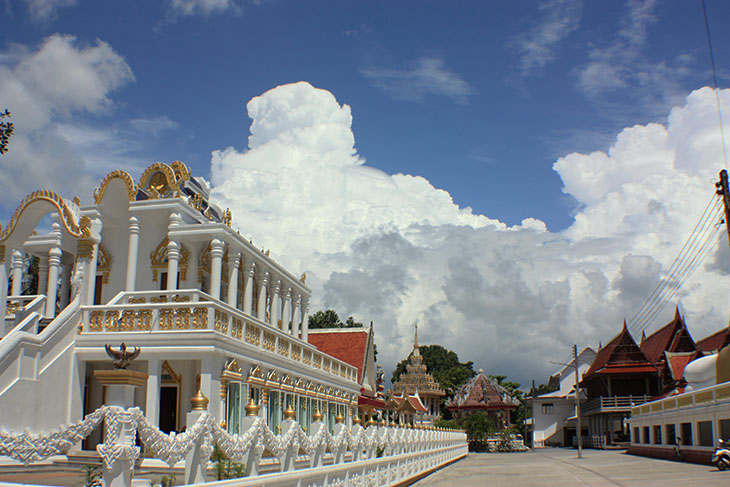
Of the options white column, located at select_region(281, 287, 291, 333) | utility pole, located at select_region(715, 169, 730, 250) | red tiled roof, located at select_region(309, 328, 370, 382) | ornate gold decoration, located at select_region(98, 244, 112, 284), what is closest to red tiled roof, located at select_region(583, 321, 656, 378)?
red tiled roof, located at select_region(309, 328, 370, 382)

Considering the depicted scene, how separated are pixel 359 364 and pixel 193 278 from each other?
17.1m

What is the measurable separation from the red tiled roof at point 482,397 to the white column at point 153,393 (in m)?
42.9

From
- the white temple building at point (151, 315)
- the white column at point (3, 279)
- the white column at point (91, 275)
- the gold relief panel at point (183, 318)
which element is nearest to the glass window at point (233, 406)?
the white temple building at point (151, 315)

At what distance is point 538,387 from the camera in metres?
109

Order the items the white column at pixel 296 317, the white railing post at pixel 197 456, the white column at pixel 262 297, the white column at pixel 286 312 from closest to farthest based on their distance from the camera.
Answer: the white railing post at pixel 197 456 → the white column at pixel 262 297 → the white column at pixel 286 312 → the white column at pixel 296 317

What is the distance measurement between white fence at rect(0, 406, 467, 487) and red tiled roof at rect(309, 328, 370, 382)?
21.2 metres

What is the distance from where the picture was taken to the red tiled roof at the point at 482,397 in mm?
55188

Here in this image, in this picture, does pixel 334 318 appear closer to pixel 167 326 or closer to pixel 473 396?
pixel 473 396

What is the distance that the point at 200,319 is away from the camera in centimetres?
1584

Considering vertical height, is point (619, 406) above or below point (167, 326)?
below

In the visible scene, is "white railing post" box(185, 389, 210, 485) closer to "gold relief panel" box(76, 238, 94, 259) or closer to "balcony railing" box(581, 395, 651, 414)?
"gold relief panel" box(76, 238, 94, 259)

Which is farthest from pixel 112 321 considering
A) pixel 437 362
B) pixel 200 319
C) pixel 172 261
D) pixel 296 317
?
pixel 437 362

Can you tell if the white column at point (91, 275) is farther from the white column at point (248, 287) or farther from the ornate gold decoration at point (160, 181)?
the white column at point (248, 287)

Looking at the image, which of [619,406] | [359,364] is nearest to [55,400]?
[359,364]
